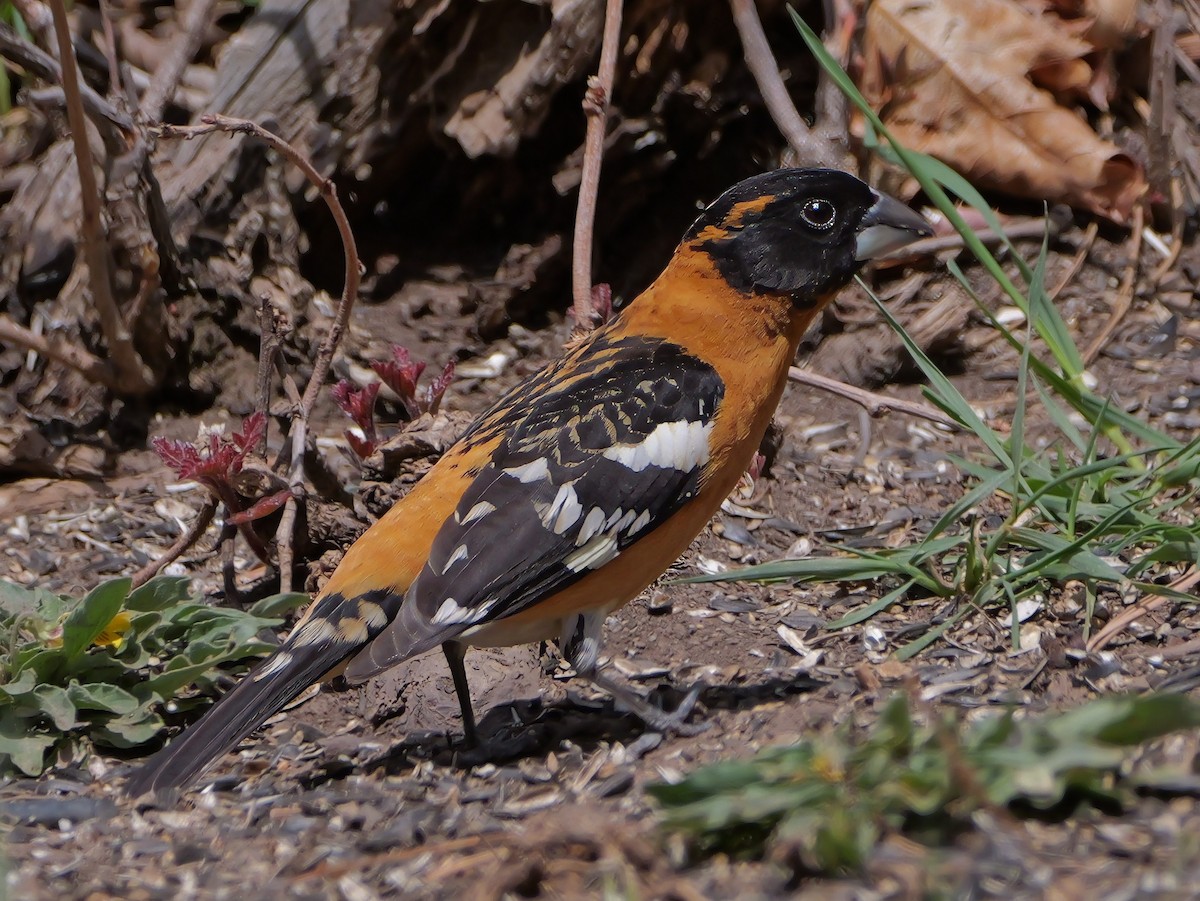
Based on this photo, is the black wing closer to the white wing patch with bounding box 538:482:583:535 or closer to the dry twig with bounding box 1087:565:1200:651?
the white wing patch with bounding box 538:482:583:535

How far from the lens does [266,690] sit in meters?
3.75

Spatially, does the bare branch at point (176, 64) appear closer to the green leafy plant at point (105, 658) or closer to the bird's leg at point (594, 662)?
the green leafy plant at point (105, 658)

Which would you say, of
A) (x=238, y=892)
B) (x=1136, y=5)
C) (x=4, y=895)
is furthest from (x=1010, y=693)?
(x=1136, y=5)

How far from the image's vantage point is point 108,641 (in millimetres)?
4188

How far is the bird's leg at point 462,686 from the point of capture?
4098mm

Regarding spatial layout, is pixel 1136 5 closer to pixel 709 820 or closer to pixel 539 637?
pixel 539 637

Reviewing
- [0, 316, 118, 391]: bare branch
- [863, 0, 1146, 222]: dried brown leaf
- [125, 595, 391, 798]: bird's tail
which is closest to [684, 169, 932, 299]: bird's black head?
[125, 595, 391, 798]: bird's tail

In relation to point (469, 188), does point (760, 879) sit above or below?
below

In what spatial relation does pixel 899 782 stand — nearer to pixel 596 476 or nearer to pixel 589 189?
pixel 596 476

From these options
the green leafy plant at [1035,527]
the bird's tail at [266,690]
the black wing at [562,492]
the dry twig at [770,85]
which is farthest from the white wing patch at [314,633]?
the dry twig at [770,85]

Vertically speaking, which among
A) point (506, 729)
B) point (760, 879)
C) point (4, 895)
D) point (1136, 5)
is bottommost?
point (506, 729)

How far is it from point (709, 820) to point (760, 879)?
0.55 ft

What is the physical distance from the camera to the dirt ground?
8.87ft

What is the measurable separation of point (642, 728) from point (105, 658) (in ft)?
5.02
